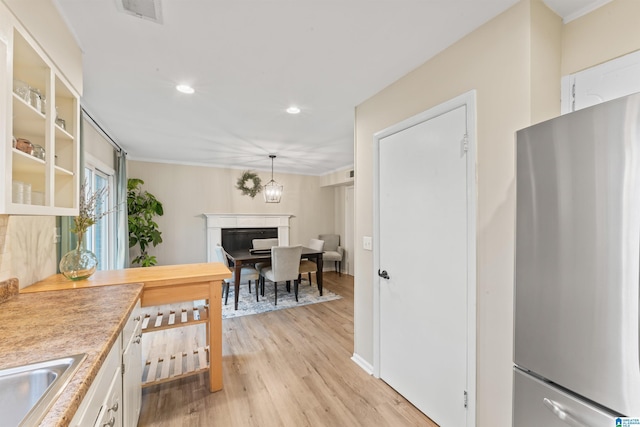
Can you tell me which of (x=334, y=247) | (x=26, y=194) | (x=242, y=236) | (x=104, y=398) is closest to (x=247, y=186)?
(x=242, y=236)

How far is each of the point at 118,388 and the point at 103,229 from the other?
11.0ft

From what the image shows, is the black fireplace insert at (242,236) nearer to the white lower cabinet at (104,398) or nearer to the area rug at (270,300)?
the area rug at (270,300)

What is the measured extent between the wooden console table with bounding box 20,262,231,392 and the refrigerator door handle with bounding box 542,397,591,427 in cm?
192

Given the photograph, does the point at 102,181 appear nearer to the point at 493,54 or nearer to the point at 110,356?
the point at 110,356

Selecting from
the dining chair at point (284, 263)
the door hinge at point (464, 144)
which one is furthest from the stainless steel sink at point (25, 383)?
the dining chair at point (284, 263)

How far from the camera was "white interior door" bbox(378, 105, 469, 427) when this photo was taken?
1.60 m

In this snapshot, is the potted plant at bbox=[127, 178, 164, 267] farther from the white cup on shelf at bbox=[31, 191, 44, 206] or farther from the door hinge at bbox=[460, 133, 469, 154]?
the door hinge at bbox=[460, 133, 469, 154]

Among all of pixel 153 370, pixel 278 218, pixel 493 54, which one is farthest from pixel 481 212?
pixel 278 218

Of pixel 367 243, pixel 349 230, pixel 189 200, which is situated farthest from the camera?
pixel 349 230

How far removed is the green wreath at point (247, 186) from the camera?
5.64 m

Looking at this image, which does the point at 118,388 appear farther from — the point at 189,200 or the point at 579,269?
the point at 189,200

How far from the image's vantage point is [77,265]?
1777mm

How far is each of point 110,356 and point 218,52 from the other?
1794 millimetres

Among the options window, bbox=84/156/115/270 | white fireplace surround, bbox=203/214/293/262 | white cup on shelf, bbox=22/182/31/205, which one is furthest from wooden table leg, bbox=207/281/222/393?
white fireplace surround, bbox=203/214/293/262
